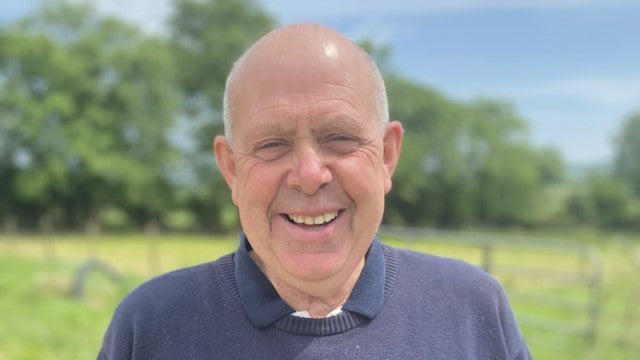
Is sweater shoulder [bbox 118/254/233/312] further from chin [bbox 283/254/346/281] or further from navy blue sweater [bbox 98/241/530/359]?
chin [bbox 283/254/346/281]

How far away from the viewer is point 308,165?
1204mm

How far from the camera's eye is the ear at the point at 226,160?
1.38 m

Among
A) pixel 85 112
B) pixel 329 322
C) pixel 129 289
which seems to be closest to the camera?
pixel 329 322

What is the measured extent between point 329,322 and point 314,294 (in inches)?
2.9

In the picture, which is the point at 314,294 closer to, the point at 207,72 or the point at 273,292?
the point at 273,292

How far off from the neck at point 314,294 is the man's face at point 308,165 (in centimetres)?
5

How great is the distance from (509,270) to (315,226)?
659 centimetres

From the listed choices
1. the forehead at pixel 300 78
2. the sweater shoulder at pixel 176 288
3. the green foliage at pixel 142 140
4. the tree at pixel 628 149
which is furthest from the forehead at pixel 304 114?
the tree at pixel 628 149

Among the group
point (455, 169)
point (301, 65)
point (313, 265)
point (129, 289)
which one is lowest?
point (455, 169)

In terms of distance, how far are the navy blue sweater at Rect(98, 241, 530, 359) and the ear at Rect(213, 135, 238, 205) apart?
172mm

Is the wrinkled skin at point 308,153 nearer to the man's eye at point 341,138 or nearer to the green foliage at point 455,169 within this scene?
the man's eye at point 341,138

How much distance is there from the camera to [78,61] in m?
30.3

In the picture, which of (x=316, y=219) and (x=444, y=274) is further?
(x=444, y=274)

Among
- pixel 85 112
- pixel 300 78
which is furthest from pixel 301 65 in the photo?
pixel 85 112
